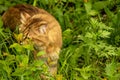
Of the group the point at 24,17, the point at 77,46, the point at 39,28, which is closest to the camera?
the point at 39,28

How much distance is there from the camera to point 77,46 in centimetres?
445

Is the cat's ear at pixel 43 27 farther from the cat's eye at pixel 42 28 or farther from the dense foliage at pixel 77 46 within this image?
the dense foliage at pixel 77 46

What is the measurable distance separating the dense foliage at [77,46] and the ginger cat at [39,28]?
118 mm

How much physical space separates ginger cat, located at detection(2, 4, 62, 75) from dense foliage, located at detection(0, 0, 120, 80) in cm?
12

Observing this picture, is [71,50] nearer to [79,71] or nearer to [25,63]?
[79,71]

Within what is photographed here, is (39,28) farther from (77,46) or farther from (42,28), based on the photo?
(77,46)

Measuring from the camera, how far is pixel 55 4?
502 cm

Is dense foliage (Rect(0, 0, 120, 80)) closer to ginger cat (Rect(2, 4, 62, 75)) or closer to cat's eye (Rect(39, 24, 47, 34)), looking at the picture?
ginger cat (Rect(2, 4, 62, 75))

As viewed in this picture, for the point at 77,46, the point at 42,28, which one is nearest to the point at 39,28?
the point at 42,28

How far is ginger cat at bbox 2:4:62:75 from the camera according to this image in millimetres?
3682

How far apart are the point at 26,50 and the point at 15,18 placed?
1.59 ft

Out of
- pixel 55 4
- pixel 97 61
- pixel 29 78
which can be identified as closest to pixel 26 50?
pixel 29 78

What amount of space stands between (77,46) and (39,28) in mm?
879

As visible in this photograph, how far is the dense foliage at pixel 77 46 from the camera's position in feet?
11.6
